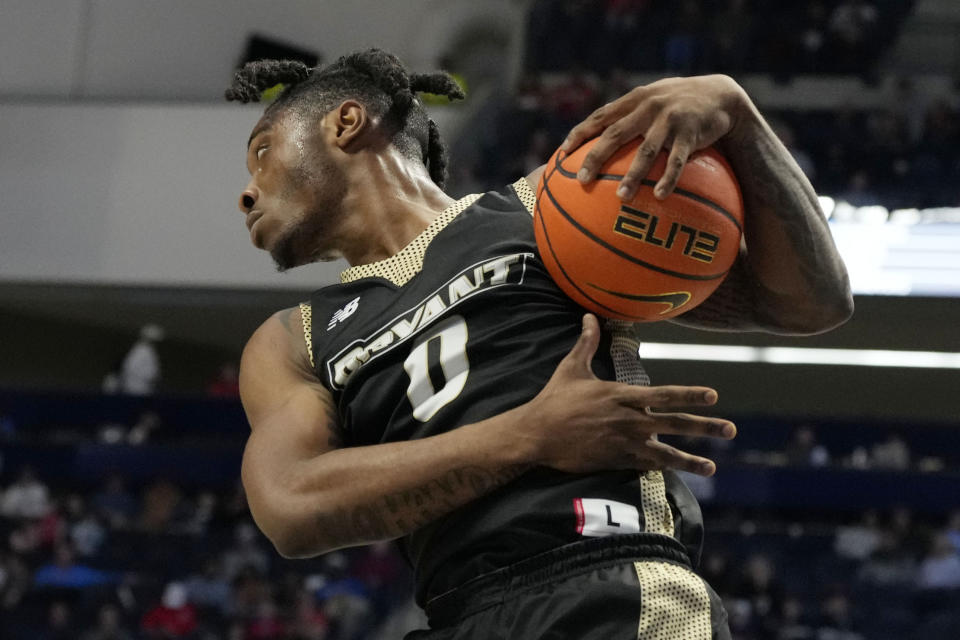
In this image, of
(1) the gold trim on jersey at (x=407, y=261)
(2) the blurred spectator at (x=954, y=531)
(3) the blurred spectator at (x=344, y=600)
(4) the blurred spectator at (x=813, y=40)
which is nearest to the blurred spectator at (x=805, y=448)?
(2) the blurred spectator at (x=954, y=531)

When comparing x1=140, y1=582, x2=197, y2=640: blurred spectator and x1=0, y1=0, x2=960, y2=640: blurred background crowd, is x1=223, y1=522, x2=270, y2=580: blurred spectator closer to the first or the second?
x1=0, y1=0, x2=960, y2=640: blurred background crowd

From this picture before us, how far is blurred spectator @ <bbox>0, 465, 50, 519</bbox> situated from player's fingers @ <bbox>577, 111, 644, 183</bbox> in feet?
27.9

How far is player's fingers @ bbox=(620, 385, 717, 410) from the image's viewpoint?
1664mm

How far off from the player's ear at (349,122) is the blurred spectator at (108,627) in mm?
6569

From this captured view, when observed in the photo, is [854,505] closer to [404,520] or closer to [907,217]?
[907,217]

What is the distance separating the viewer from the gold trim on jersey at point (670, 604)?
5.74 ft

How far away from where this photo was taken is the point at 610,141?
5.80ft

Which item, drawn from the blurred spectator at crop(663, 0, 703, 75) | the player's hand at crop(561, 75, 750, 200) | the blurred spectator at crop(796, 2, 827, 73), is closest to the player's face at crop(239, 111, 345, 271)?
the player's hand at crop(561, 75, 750, 200)

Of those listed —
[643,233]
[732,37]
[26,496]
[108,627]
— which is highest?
[643,233]

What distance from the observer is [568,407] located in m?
1.72

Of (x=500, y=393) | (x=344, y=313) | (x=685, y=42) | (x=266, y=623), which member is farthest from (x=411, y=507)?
(x=685, y=42)

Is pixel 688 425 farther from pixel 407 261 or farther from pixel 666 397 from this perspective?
pixel 407 261

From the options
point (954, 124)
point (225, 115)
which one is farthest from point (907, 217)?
point (225, 115)

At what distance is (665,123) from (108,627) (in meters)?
7.37
